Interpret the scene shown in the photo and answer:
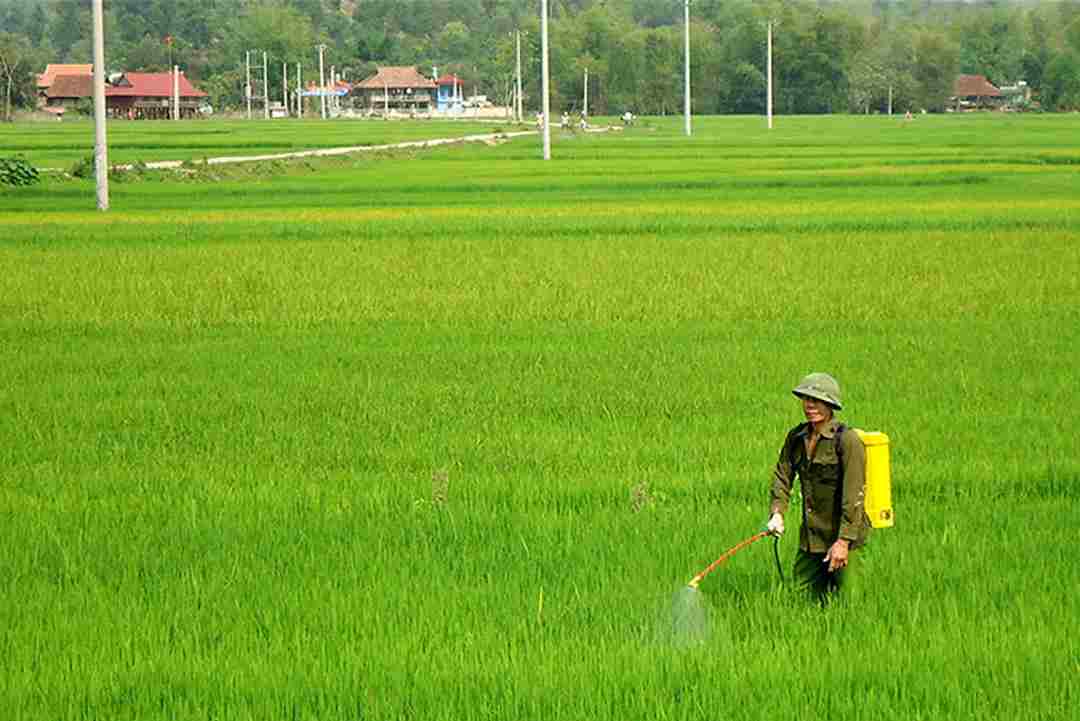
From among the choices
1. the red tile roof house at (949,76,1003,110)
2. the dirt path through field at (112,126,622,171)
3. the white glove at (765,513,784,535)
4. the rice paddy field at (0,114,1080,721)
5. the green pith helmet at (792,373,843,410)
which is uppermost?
the red tile roof house at (949,76,1003,110)

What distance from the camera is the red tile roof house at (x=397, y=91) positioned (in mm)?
167875

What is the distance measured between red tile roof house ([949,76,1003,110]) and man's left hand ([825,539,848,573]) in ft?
527

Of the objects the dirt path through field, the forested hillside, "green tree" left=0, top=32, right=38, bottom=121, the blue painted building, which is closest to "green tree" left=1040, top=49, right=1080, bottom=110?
the forested hillside

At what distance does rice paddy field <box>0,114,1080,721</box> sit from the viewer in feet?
20.4

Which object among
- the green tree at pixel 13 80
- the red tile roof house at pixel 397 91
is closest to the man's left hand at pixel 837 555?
the green tree at pixel 13 80

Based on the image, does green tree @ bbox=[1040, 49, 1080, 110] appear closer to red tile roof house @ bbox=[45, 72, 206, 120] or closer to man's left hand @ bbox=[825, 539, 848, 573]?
red tile roof house @ bbox=[45, 72, 206, 120]

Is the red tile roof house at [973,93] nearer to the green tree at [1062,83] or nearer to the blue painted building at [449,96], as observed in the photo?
the green tree at [1062,83]

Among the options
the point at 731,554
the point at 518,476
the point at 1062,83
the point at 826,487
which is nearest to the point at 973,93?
the point at 1062,83

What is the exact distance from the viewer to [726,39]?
515ft

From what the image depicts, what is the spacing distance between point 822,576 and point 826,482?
0.46 meters

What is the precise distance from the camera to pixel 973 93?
538 feet

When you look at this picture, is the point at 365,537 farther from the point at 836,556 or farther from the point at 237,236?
the point at 237,236

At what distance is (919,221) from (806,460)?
66.7ft

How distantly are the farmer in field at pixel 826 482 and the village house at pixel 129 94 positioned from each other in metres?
138
